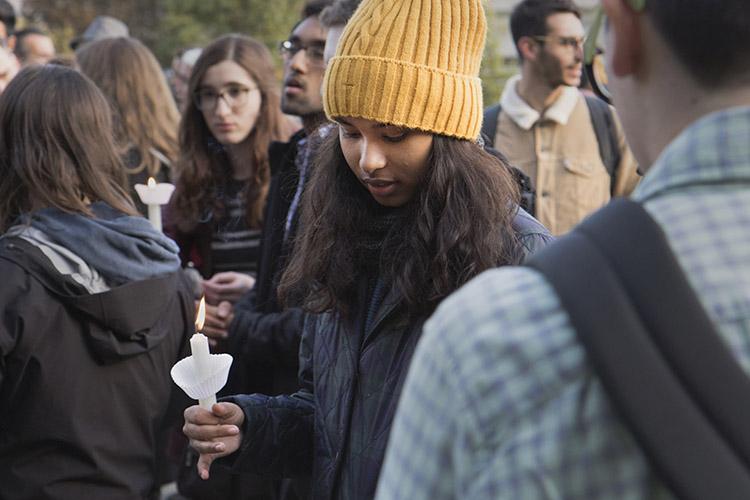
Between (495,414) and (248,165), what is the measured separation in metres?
3.84

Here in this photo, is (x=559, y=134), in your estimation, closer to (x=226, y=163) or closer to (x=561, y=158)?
(x=561, y=158)

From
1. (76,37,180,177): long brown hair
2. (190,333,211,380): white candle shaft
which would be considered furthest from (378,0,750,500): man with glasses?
(76,37,180,177): long brown hair

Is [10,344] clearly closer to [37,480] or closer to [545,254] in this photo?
[37,480]

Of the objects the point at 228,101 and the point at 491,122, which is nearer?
the point at 228,101

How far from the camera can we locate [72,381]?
308 cm

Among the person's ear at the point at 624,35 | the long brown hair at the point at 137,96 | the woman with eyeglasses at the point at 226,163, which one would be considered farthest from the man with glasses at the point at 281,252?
the person's ear at the point at 624,35

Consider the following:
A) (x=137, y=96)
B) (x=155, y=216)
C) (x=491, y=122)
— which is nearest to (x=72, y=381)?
(x=155, y=216)

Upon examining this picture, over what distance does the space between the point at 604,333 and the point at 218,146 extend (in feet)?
13.2

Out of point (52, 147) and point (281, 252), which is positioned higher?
point (52, 147)

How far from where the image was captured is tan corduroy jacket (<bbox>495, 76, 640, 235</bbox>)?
5.22 metres

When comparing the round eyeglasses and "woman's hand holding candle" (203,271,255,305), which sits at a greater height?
the round eyeglasses

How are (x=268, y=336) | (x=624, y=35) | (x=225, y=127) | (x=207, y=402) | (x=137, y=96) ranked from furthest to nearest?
(x=137, y=96) → (x=225, y=127) → (x=268, y=336) → (x=207, y=402) → (x=624, y=35)

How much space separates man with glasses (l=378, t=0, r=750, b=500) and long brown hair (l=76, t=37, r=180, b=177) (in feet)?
14.0

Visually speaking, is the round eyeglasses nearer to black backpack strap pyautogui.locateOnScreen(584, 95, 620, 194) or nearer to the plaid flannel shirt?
black backpack strap pyautogui.locateOnScreen(584, 95, 620, 194)
